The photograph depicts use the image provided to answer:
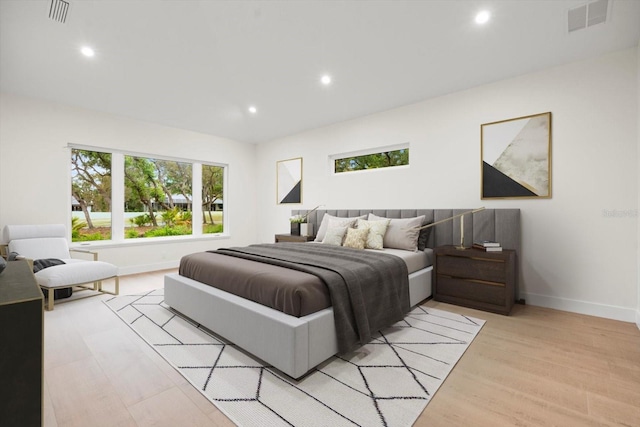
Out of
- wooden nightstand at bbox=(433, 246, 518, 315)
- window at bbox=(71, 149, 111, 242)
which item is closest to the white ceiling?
window at bbox=(71, 149, 111, 242)

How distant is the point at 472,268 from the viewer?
315 centimetres

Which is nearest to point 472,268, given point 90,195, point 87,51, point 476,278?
point 476,278

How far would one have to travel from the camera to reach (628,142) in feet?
A: 9.31

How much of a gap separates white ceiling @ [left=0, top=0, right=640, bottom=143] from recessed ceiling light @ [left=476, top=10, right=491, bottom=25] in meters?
0.05

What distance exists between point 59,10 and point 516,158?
4.53 metres

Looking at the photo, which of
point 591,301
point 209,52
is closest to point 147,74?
point 209,52

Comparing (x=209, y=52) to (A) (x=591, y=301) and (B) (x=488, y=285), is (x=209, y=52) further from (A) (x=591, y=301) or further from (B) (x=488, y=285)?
(A) (x=591, y=301)

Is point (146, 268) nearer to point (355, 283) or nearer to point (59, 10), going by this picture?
point (59, 10)

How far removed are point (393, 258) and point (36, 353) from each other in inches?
102

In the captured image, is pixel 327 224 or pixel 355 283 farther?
pixel 327 224

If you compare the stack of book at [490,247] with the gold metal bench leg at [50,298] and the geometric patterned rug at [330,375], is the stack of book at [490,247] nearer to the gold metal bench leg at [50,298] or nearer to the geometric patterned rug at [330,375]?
the geometric patterned rug at [330,375]

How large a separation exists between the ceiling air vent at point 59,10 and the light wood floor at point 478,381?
261 cm

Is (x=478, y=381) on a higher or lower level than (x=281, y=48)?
lower

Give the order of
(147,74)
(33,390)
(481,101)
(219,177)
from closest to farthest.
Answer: (33,390) → (147,74) → (481,101) → (219,177)
